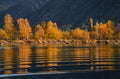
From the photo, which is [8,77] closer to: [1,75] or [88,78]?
[1,75]

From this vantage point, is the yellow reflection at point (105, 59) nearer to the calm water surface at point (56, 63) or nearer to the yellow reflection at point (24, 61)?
the calm water surface at point (56, 63)

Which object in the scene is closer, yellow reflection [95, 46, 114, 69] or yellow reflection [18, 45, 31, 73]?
yellow reflection [18, 45, 31, 73]

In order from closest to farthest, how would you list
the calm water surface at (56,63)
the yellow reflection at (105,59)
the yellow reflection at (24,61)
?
the calm water surface at (56,63) → the yellow reflection at (24,61) → the yellow reflection at (105,59)

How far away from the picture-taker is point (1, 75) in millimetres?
43812

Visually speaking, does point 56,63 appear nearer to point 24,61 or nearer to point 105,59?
point 24,61

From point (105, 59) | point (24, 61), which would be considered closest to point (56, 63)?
point (24, 61)

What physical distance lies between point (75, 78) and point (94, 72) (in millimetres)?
6222

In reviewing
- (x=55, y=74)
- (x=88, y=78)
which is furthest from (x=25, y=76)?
(x=88, y=78)

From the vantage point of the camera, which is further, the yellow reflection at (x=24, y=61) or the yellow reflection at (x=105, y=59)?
the yellow reflection at (x=105, y=59)

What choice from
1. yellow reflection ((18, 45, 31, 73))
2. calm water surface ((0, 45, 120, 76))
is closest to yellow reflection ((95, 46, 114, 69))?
calm water surface ((0, 45, 120, 76))

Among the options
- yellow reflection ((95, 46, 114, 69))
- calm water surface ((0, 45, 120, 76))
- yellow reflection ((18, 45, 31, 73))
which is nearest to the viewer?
calm water surface ((0, 45, 120, 76))

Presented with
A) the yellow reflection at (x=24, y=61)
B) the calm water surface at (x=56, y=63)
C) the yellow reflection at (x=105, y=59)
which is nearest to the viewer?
the calm water surface at (x=56, y=63)

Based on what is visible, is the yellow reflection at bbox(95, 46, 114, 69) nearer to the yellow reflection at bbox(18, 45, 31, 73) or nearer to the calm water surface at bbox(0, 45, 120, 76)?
the calm water surface at bbox(0, 45, 120, 76)

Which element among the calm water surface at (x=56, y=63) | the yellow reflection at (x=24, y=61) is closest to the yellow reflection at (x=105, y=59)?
the calm water surface at (x=56, y=63)
